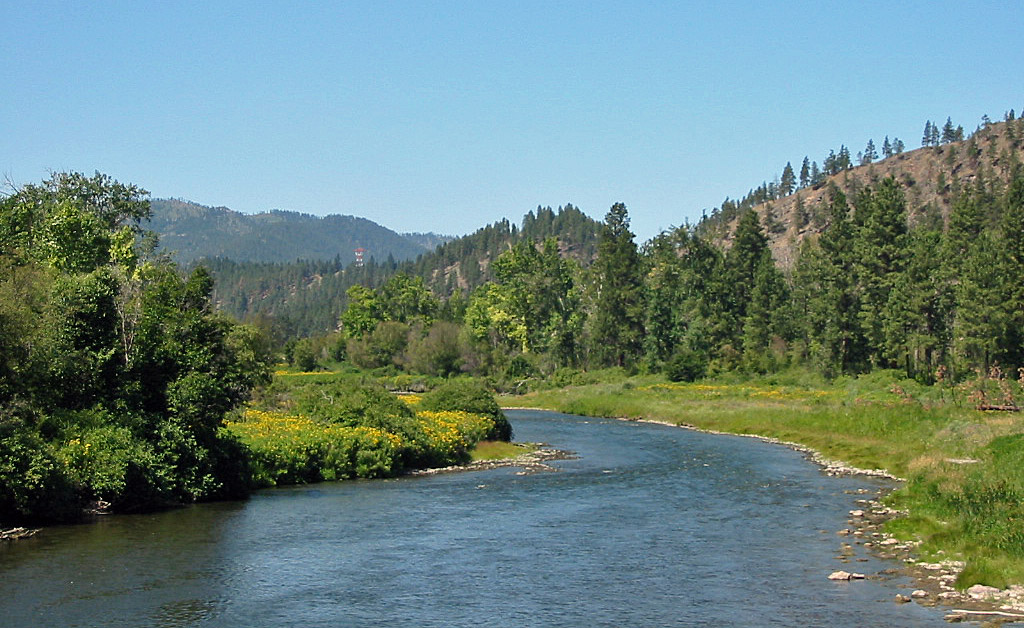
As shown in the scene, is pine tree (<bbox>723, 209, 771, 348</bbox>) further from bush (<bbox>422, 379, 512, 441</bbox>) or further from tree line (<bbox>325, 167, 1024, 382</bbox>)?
bush (<bbox>422, 379, 512, 441</bbox>)

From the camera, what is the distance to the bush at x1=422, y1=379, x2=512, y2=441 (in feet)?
210

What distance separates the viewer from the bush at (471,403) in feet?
210

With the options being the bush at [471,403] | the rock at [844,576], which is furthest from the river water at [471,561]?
the bush at [471,403]

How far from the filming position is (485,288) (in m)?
175

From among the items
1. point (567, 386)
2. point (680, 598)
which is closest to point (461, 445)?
point (680, 598)

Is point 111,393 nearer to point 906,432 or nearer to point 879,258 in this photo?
point 906,432

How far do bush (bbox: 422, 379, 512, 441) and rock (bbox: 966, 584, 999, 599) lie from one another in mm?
39805

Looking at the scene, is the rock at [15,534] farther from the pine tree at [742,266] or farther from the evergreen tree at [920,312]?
the pine tree at [742,266]

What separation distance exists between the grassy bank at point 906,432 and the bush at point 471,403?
1951 centimetres

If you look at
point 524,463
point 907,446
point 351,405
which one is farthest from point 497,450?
point 907,446

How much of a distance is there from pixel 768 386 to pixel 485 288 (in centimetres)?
7923

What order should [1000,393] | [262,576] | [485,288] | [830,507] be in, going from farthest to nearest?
[485,288], [1000,393], [830,507], [262,576]

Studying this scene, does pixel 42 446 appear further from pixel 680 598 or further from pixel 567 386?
pixel 567 386

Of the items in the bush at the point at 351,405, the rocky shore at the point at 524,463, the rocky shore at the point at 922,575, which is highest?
the bush at the point at 351,405
